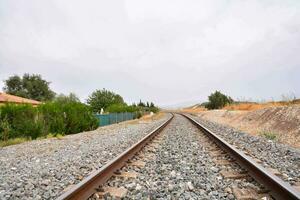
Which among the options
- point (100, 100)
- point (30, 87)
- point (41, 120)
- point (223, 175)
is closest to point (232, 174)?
point (223, 175)

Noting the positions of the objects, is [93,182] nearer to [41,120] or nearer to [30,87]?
[41,120]

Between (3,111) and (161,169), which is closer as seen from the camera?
(161,169)

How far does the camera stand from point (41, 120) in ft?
47.9

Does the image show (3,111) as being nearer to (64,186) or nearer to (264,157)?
(64,186)

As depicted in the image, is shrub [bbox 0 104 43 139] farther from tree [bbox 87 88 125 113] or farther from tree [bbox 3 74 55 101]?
tree [bbox 3 74 55 101]

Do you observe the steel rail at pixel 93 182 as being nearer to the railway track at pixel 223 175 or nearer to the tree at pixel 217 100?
the railway track at pixel 223 175

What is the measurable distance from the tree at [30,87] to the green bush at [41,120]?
56715 mm

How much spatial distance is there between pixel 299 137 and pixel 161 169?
265 inches

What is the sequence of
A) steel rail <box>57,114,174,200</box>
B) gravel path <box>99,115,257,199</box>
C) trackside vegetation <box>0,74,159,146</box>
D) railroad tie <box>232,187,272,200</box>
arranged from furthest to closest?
trackside vegetation <box>0,74,159,146</box> → gravel path <box>99,115,257,199</box> → railroad tie <box>232,187,272,200</box> → steel rail <box>57,114,174,200</box>

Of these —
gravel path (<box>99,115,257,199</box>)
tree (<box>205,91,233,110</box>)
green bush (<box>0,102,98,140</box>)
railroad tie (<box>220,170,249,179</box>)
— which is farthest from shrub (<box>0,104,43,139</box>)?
tree (<box>205,91,233,110</box>)

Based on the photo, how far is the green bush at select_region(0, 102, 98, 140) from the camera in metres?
13.3

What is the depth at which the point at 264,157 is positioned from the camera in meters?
6.26

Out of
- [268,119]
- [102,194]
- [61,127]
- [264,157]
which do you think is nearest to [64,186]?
[102,194]

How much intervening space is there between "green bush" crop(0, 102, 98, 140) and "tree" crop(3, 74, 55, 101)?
186 feet
